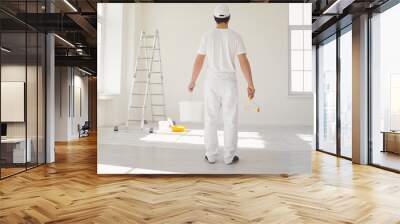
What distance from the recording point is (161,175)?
5.79 meters

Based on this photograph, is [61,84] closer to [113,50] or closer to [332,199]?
[113,50]

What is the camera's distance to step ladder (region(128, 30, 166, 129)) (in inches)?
218

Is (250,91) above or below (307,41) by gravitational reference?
below

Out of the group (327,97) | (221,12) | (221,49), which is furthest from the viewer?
(327,97)

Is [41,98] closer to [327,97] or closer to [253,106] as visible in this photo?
[253,106]

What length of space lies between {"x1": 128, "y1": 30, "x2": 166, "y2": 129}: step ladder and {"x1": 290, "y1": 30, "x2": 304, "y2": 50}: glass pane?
190cm

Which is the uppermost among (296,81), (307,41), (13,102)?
(307,41)

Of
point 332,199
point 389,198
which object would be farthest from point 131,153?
point 389,198

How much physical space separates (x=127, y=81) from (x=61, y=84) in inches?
321

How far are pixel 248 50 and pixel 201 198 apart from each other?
90.0 inches

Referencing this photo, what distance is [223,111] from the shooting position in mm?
5508

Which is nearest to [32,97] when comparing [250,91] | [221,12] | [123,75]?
[123,75]

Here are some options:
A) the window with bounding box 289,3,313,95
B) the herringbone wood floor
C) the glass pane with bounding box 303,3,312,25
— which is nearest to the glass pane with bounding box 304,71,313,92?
the window with bounding box 289,3,313,95

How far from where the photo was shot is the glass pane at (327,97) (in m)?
8.23
